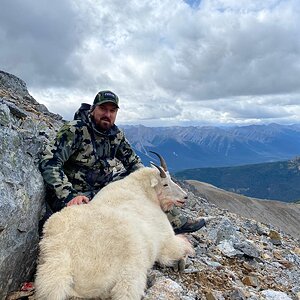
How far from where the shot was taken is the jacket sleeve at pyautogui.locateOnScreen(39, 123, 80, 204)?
19.0 feet

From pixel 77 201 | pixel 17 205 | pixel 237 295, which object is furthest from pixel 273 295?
pixel 17 205

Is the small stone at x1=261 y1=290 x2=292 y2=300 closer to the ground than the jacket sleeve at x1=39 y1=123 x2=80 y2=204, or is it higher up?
closer to the ground

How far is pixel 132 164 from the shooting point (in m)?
8.34

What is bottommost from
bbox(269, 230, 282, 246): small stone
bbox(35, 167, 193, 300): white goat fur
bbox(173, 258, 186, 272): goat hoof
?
bbox(269, 230, 282, 246): small stone

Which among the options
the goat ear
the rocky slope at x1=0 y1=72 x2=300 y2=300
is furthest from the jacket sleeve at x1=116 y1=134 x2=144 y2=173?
the rocky slope at x1=0 y1=72 x2=300 y2=300

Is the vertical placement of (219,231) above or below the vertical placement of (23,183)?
below

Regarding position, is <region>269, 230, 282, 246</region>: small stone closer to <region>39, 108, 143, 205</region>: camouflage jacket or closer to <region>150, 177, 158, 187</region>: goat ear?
<region>150, 177, 158, 187</region>: goat ear

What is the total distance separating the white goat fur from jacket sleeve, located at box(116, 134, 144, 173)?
7.24 feet

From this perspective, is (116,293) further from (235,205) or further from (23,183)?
(235,205)

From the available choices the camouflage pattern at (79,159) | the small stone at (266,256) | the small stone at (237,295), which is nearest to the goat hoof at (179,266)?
the small stone at (237,295)

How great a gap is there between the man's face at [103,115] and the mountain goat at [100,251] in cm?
172

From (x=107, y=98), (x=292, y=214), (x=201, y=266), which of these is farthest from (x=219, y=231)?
(x=292, y=214)

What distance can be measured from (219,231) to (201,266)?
2883 mm

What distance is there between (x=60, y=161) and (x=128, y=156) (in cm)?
221
